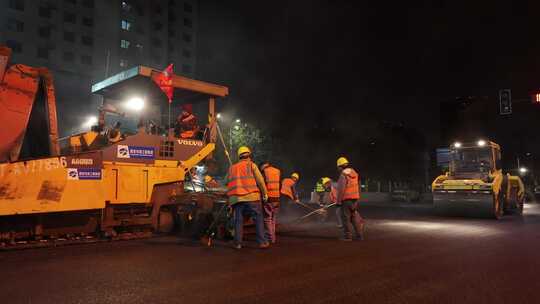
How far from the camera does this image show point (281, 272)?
5.25 m

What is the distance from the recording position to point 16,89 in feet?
22.8

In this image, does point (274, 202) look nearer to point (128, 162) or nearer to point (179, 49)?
point (128, 162)

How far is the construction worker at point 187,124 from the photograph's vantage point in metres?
8.89

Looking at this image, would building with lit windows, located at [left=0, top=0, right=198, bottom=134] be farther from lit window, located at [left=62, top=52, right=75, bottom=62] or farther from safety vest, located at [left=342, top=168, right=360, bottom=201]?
safety vest, located at [left=342, top=168, right=360, bottom=201]

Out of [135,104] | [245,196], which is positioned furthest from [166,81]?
[245,196]

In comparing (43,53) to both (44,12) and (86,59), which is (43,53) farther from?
(86,59)

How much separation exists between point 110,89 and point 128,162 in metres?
2.23

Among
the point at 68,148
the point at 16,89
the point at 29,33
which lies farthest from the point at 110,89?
the point at 29,33

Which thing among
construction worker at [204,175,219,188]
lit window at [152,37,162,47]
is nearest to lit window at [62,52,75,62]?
lit window at [152,37,162,47]

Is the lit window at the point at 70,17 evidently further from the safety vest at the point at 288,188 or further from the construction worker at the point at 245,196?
the construction worker at the point at 245,196

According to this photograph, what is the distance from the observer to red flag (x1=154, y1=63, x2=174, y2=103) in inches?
330

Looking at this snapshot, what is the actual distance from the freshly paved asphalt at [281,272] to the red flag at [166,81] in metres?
2.88

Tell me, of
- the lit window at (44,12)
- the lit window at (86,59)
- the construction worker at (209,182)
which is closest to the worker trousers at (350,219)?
the construction worker at (209,182)

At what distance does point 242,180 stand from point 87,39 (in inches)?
2315
